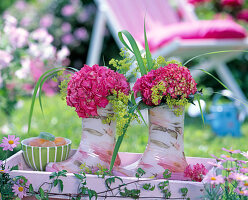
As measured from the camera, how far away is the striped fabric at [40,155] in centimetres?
131

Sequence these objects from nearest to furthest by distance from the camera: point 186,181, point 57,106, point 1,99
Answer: point 186,181 → point 1,99 → point 57,106

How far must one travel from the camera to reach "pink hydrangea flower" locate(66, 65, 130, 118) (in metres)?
1.21

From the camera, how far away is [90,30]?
5074mm

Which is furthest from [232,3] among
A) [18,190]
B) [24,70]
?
→ [18,190]

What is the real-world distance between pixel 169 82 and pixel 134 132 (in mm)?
1654

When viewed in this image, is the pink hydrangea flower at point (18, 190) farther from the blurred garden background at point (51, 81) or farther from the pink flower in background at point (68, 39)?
the pink flower in background at point (68, 39)

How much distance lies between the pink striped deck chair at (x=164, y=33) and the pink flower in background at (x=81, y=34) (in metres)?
1.21

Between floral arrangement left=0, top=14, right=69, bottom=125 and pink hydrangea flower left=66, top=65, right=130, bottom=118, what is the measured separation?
1.41 m

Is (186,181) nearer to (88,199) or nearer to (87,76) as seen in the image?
(88,199)

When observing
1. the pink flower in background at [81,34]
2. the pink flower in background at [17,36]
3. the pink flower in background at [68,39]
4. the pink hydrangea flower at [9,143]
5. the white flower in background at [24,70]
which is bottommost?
the pink hydrangea flower at [9,143]

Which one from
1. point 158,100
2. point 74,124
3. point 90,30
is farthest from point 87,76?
point 90,30

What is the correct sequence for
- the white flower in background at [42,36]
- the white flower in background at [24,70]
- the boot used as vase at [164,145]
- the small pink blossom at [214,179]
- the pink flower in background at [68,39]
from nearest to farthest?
the small pink blossom at [214,179] < the boot used as vase at [164,145] < the white flower in background at [24,70] < the white flower in background at [42,36] < the pink flower in background at [68,39]

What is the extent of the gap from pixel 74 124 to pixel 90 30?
7.83ft

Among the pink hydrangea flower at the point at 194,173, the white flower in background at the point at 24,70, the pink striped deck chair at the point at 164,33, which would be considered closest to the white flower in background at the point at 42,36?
the white flower in background at the point at 24,70
